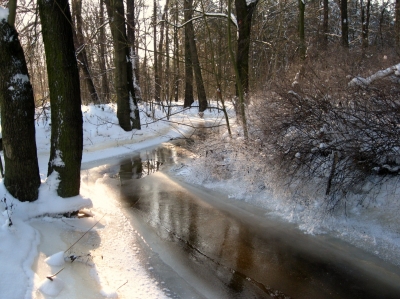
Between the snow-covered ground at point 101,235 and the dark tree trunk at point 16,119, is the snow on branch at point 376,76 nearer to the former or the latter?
the snow-covered ground at point 101,235

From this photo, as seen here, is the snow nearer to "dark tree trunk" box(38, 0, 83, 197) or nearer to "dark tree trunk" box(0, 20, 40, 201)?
"dark tree trunk" box(0, 20, 40, 201)

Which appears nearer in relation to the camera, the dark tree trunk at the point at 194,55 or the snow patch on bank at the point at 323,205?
the snow patch on bank at the point at 323,205

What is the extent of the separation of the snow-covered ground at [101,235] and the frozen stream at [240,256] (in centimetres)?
24

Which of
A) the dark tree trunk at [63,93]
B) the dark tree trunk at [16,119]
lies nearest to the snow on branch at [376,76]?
the dark tree trunk at [63,93]

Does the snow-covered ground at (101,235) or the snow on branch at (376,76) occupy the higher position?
the snow on branch at (376,76)

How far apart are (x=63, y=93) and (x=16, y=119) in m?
0.80

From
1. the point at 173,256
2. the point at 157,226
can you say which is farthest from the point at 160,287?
the point at 157,226

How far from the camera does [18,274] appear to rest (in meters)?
3.67

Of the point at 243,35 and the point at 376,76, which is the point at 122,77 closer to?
the point at 243,35

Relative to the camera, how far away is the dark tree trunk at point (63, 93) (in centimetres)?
553

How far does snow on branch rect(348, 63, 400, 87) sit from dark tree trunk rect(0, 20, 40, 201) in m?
5.23

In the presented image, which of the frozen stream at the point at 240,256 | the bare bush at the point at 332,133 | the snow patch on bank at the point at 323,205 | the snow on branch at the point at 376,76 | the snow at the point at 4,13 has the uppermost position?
the snow at the point at 4,13

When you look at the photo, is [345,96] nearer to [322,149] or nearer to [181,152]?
[322,149]

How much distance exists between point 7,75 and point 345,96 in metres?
5.47
